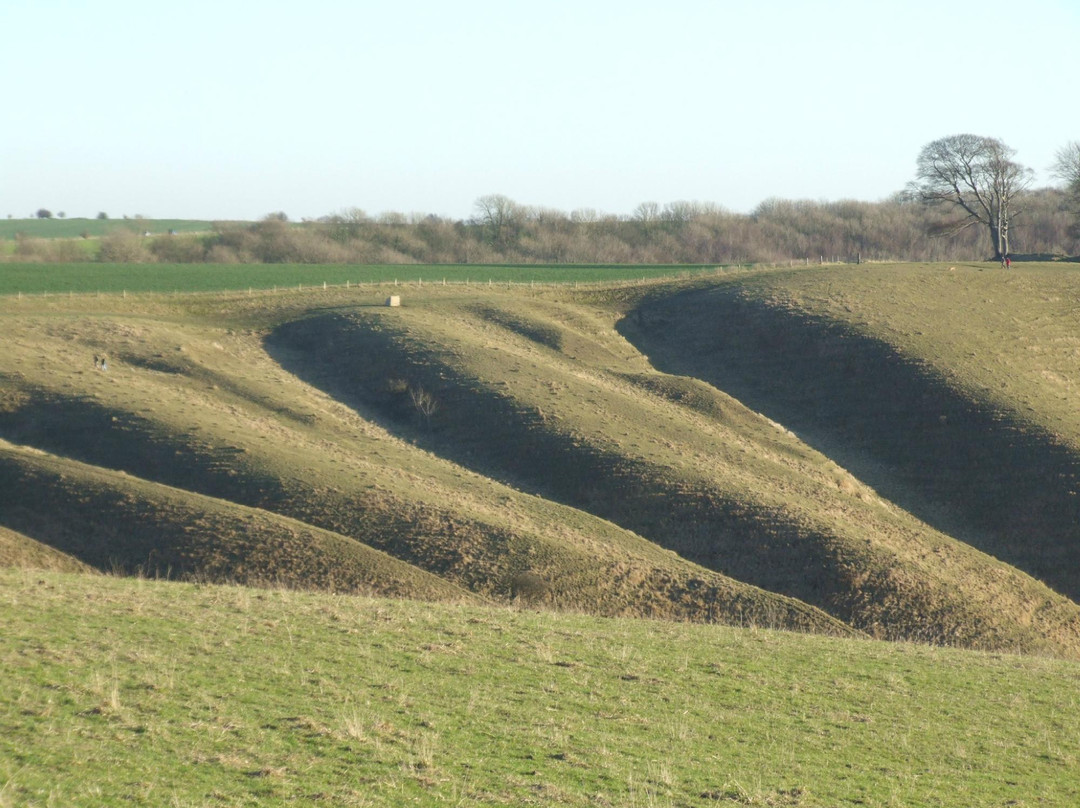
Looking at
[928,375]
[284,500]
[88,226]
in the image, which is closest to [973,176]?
[928,375]

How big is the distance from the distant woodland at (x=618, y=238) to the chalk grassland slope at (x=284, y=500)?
67243 mm

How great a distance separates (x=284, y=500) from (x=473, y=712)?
62.9 feet

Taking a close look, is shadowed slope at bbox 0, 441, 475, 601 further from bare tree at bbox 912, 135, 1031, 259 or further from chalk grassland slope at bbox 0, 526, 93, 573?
bare tree at bbox 912, 135, 1031, 259

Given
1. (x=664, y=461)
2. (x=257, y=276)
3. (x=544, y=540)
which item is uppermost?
(x=257, y=276)

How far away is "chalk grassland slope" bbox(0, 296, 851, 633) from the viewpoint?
27562 mm

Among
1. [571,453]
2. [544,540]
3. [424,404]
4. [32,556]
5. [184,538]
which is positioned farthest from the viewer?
[424,404]

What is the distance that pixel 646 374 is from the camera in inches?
2094

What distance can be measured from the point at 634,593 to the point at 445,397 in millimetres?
19199

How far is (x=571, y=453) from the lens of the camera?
3934cm

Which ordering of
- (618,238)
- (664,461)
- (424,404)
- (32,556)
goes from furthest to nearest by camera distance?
(618,238) → (424,404) → (664,461) → (32,556)

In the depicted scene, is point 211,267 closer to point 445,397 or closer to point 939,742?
point 445,397

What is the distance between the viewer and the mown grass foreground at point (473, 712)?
10.5m

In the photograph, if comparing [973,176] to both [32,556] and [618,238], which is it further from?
[32,556]

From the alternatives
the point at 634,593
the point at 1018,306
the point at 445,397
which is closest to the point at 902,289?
the point at 1018,306
